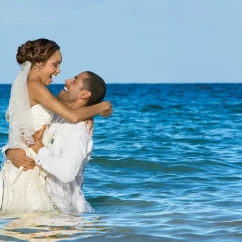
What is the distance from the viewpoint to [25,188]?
631cm

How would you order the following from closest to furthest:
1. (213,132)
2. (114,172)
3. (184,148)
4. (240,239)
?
(240,239) → (114,172) → (184,148) → (213,132)

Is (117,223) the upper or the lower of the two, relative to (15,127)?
lower

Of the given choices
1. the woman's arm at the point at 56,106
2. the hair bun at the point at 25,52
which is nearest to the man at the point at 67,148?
the woman's arm at the point at 56,106

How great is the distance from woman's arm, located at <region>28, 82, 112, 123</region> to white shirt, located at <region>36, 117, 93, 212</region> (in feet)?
0.42

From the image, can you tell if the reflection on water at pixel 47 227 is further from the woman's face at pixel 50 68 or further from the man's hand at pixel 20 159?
the woman's face at pixel 50 68

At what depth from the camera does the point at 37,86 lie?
6051 mm

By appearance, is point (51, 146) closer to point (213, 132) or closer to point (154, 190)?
point (154, 190)

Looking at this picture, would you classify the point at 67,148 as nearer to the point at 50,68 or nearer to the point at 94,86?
the point at 94,86

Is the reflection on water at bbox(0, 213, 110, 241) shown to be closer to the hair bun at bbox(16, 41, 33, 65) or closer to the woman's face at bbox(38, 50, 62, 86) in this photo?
the woman's face at bbox(38, 50, 62, 86)

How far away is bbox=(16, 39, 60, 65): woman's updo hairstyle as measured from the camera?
19.8 feet

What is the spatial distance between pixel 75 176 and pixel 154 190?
3375 mm

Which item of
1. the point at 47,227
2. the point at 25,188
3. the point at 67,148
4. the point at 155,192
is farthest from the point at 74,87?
the point at 155,192

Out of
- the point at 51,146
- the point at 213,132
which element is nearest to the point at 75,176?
the point at 51,146

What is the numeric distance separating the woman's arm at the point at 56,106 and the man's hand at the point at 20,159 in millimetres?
469
